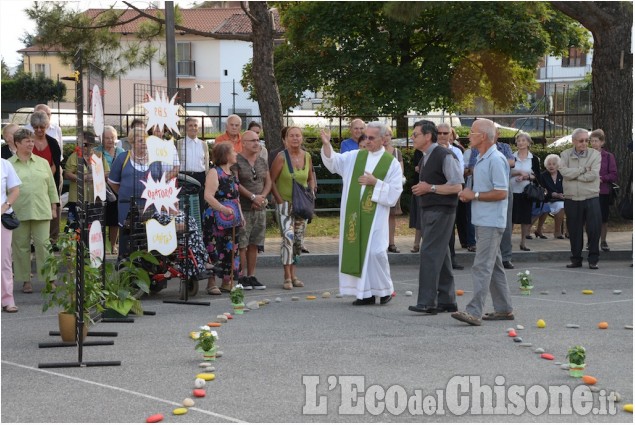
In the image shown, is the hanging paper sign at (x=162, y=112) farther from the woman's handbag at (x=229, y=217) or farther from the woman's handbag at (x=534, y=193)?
the woman's handbag at (x=534, y=193)

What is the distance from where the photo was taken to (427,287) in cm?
1075

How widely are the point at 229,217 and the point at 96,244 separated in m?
2.93

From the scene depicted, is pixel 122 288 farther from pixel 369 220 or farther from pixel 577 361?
pixel 577 361

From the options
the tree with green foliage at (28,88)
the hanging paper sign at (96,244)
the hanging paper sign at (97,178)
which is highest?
the tree with green foliage at (28,88)

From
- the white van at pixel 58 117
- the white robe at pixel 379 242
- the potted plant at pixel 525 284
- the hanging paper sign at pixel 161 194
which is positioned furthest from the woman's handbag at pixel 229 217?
the white van at pixel 58 117

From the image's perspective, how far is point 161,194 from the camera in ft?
36.2

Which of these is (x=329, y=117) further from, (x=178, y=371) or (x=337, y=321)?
(x=178, y=371)

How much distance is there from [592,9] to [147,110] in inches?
403

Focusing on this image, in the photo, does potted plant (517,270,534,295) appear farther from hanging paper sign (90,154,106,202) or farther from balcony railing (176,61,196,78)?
balcony railing (176,61,196,78)

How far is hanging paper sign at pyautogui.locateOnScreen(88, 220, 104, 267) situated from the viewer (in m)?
9.16

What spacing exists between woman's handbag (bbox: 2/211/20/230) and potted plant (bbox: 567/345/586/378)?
5.99 metres

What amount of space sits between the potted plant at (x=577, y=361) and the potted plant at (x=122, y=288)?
431 cm

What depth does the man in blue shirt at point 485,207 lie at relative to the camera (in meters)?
9.99

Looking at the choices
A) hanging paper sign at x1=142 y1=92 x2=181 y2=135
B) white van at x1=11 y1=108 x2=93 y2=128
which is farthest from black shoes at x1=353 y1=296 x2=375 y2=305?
white van at x1=11 y1=108 x2=93 y2=128
